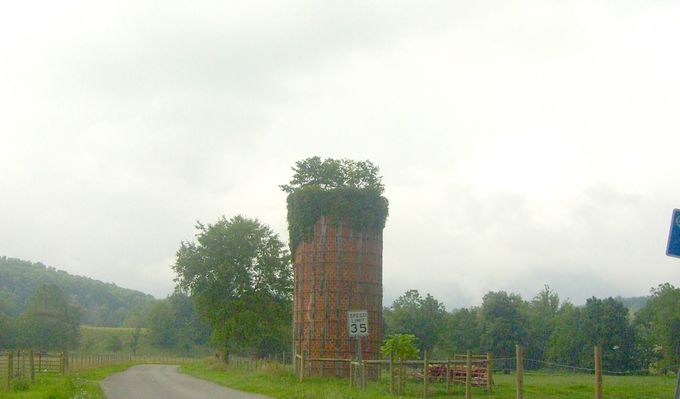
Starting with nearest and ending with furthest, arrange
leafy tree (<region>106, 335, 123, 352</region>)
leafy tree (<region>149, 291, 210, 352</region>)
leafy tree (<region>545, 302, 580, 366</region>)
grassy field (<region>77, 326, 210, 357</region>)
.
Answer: leafy tree (<region>545, 302, 580, 366</region>) → grassy field (<region>77, 326, 210, 357</region>) → leafy tree (<region>106, 335, 123, 352</region>) → leafy tree (<region>149, 291, 210, 352</region>)

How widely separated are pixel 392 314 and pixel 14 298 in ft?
285

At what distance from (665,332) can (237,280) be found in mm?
51352

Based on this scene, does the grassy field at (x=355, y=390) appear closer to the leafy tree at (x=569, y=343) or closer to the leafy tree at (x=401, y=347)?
the leafy tree at (x=401, y=347)

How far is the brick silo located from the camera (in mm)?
41750

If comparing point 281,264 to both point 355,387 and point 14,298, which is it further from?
point 14,298

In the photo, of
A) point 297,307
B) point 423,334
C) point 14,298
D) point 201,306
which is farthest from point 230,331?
point 14,298

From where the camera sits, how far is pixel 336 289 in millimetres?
42000

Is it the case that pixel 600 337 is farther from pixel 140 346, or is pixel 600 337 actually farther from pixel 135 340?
pixel 135 340

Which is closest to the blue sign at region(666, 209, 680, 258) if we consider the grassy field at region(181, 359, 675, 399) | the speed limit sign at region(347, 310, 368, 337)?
the grassy field at region(181, 359, 675, 399)

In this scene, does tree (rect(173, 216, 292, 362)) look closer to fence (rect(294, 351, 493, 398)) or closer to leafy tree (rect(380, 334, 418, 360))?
fence (rect(294, 351, 493, 398))

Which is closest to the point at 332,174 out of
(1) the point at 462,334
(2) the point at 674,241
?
(2) the point at 674,241

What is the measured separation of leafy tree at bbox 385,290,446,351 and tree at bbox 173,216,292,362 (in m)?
28.1

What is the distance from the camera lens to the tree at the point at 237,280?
62.8 metres

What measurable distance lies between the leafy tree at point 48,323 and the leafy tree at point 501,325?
52.3 m
